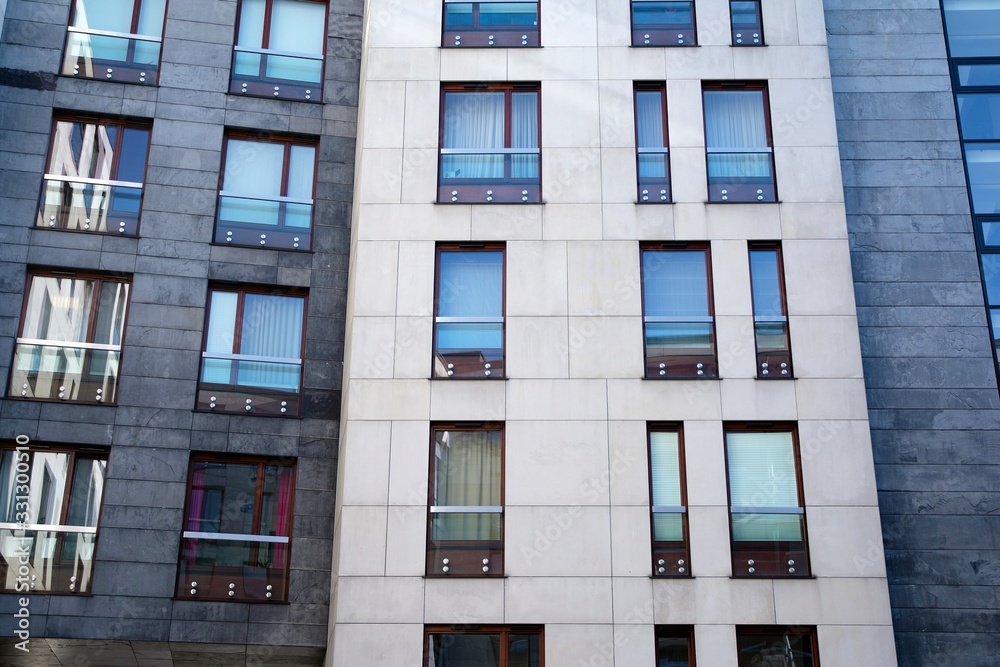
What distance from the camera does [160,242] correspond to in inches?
794

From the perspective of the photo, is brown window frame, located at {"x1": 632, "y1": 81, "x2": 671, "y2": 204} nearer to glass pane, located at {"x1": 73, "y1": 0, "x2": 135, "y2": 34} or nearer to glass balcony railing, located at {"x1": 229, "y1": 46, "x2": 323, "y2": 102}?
glass balcony railing, located at {"x1": 229, "y1": 46, "x2": 323, "y2": 102}

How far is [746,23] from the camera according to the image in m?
21.2

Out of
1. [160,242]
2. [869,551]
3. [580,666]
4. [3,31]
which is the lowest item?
[580,666]

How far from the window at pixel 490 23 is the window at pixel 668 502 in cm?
814

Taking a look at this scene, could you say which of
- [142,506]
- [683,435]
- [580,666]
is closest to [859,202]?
[683,435]

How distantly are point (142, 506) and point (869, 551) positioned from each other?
476 inches

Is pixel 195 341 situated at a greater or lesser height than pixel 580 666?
greater

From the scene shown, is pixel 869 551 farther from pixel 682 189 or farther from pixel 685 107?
pixel 685 107

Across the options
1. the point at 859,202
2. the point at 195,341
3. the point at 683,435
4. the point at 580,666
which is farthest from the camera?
the point at 859,202

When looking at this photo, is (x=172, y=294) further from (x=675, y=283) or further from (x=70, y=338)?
(x=675, y=283)

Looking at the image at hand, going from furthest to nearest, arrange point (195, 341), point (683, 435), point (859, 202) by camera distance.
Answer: point (859, 202) < point (195, 341) < point (683, 435)

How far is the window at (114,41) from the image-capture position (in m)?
21.1

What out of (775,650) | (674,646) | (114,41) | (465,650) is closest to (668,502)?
(674,646)

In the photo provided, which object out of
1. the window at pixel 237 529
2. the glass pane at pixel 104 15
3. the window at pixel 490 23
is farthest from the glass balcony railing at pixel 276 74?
the window at pixel 237 529
